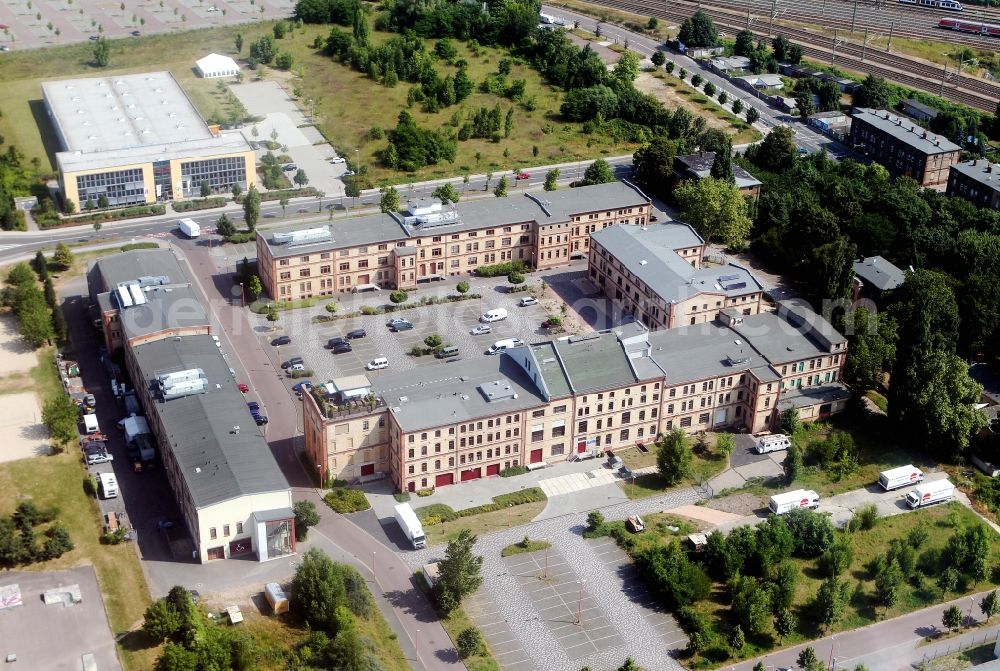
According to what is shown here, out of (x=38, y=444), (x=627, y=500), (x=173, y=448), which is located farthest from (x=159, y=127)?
(x=627, y=500)

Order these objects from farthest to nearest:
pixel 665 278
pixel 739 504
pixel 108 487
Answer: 1. pixel 665 278
2. pixel 739 504
3. pixel 108 487

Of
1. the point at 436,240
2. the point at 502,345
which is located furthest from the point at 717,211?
the point at 502,345

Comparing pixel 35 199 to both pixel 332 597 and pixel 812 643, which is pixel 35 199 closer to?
pixel 332 597

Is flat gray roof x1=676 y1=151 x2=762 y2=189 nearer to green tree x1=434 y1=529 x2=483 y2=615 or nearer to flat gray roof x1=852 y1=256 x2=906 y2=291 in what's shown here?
flat gray roof x1=852 y1=256 x2=906 y2=291

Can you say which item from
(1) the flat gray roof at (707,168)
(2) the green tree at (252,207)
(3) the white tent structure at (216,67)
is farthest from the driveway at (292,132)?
(1) the flat gray roof at (707,168)

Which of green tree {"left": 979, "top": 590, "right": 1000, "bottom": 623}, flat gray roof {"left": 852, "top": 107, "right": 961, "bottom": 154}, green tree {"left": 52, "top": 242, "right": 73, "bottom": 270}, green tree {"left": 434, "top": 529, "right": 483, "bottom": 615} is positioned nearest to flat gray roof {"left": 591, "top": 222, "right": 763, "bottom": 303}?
green tree {"left": 434, "top": 529, "right": 483, "bottom": 615}

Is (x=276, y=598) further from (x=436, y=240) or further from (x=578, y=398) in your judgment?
(x=436, y=240)
